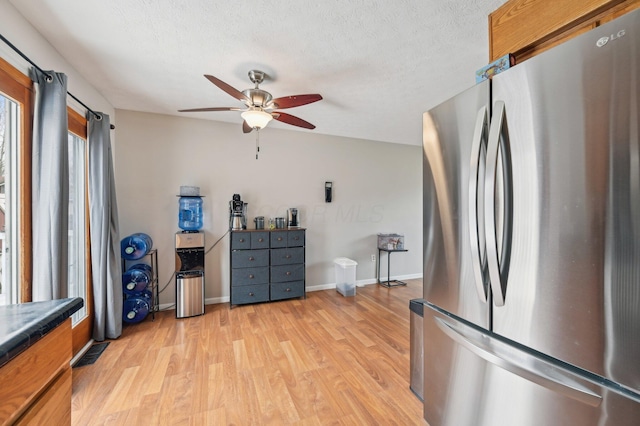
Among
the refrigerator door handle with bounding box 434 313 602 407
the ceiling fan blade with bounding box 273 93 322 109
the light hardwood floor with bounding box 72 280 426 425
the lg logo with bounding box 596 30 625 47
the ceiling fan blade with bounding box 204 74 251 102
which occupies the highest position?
the ceiling fan blade with bounding box 204 74 251 102

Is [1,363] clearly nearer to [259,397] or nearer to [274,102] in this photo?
[259,397]

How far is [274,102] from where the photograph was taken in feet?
7.00

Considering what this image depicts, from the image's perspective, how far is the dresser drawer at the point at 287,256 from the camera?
352cm

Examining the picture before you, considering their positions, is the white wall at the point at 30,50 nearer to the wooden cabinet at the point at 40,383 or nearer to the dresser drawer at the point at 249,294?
the wooden cabinet at the point at 40,383

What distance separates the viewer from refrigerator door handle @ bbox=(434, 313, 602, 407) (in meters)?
0.76

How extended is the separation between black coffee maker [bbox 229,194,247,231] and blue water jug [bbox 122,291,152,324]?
1298mm

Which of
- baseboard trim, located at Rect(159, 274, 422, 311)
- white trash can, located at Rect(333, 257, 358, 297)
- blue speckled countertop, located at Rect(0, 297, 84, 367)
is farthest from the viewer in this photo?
white trash can, located at Rect(333, 257, 358, 297)

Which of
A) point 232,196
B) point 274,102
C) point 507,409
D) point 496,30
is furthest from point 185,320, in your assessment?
point 496,30

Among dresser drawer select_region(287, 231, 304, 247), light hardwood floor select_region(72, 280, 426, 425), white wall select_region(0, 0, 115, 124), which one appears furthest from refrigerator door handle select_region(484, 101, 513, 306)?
dresser drawer select_region(287, 231, 304, 247)

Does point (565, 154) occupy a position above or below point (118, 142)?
below

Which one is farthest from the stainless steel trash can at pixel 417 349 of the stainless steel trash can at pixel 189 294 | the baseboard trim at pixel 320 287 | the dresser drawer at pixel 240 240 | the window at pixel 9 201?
the window at pixel 9 201

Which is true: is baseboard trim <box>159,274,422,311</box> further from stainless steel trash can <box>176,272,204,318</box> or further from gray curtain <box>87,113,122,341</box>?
gray curtain <box>87,113,122,341</box>

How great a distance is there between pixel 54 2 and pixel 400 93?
270 centimetres

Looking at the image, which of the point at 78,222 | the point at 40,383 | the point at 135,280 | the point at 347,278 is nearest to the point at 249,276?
the point at 135,280
